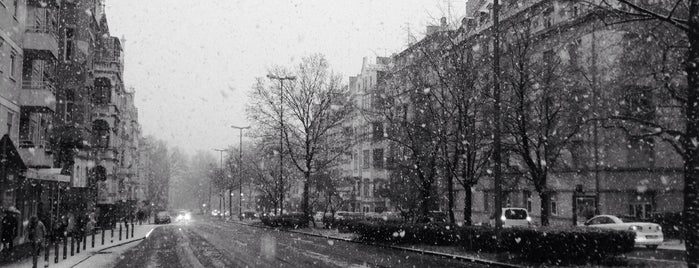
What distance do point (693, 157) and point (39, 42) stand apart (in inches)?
1014

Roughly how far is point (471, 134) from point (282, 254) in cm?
1012

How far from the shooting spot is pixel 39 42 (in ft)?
87.4

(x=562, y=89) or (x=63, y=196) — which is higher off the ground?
(x=562, y=89)

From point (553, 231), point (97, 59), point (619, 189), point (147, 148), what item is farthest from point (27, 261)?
point (147, 148)

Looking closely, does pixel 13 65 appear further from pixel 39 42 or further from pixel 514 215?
pixel 514 215

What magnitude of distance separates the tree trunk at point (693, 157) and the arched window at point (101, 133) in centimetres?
4801

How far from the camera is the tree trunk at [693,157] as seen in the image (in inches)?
431

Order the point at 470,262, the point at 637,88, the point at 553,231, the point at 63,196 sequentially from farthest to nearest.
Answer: the point at 63,196, the point at 637,88, the point at 470,262, the point at 553,231

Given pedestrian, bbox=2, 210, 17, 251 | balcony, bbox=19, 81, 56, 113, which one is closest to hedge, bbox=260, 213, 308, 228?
balcony, bbox=19, 81, 56, 113

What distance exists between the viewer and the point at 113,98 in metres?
58.7

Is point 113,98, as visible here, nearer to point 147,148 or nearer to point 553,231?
point 553,231

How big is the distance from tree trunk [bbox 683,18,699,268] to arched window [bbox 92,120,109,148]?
48.0m

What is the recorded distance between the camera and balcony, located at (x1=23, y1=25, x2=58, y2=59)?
26.4 m

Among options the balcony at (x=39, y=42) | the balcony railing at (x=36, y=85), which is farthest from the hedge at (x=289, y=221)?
the balcony at (x=39, y=42)
